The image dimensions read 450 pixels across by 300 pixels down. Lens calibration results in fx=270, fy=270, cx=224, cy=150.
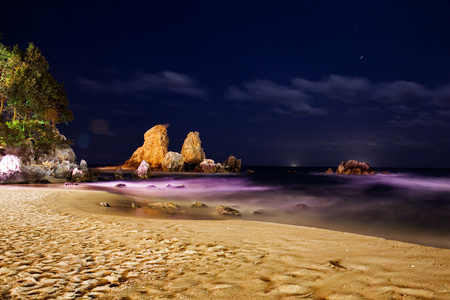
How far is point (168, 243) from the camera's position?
5590mm

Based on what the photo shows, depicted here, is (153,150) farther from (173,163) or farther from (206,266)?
(206,266)

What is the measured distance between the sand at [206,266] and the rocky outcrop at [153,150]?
83.3 metres

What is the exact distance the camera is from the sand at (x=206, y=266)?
10.5 feet

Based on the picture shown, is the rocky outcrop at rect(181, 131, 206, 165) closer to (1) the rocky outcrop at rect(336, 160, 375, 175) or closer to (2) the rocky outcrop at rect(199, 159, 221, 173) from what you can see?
(2) the rocky outcrop at rect(199, 159, 221, 173)

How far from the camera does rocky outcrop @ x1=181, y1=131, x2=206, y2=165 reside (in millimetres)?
89625

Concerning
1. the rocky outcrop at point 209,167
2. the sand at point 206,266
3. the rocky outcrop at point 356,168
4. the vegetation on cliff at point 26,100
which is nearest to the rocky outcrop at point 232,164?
the rocky outcrop at point 209,167

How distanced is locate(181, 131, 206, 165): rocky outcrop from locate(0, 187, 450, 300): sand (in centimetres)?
8260

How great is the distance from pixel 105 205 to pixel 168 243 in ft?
25.5

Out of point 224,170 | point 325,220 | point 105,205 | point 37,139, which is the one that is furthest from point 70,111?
point 224,170

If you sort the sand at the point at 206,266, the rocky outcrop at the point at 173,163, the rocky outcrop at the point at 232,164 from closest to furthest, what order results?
the sand at the point at 206,266
the rocky outcrop at the point at 173,163
the rocky outcrop at the point at 232,164

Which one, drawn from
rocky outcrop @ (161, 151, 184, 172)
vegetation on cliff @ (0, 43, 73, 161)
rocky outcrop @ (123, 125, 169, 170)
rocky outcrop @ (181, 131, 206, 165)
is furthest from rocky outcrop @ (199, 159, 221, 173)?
vegetation on cliff @ (0, 43, 73, 161)

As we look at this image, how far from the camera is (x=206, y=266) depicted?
13.7ft

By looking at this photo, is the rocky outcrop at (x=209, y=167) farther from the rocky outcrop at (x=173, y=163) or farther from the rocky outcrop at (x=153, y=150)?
the rocky outcrop at (x=153, y=150)

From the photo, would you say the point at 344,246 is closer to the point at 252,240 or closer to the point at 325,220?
the point at 252,240
